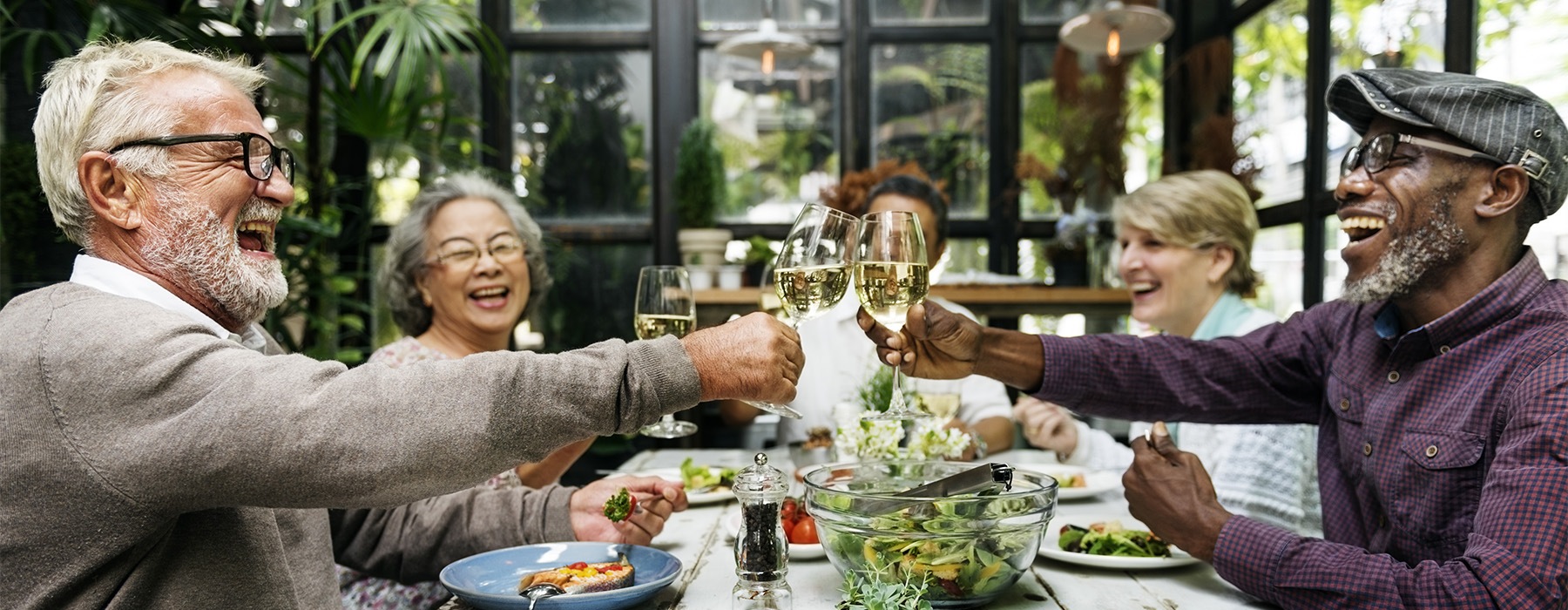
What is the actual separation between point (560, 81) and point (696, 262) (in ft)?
3.77

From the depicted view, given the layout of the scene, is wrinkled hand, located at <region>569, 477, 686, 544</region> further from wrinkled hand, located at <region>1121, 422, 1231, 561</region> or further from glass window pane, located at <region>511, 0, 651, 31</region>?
glass window pane, located at <region>511, 0, 651, 31</region>

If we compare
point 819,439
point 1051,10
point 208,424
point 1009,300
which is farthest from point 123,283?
point 1051,10

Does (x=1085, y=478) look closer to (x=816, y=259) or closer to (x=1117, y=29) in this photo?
(x=816, y=259)

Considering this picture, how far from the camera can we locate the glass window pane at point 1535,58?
7.14ft

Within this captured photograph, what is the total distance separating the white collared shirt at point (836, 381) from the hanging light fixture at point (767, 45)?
3.31ft

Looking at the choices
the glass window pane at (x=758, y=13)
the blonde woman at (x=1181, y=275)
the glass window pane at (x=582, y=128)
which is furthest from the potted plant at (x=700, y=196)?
the blonde woman at (x=1181, y=275)

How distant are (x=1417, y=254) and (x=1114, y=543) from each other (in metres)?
0.61

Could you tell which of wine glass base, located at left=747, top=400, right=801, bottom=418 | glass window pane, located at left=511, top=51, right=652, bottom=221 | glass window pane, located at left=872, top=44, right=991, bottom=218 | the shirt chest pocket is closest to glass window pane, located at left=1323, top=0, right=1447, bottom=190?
the shirt chest pocket

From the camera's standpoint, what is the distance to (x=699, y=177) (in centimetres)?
434

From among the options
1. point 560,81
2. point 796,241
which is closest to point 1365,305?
point 796,241

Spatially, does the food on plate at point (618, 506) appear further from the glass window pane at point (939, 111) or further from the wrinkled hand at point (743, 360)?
the glass window pane at point (939, 111)

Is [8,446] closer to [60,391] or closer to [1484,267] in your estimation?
[60,391]

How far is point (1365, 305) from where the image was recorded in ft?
5.71

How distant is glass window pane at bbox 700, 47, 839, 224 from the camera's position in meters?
4.65
